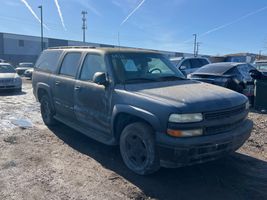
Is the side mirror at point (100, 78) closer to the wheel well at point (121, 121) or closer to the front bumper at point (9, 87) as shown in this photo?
the wheel well at point (121, 121)

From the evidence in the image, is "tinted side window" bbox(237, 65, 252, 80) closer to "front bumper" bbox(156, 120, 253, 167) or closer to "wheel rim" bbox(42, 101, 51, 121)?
"wheel rim" bbox(42, 101, 51, 121)

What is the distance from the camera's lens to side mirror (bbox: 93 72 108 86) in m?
4.73

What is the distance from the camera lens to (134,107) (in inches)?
167

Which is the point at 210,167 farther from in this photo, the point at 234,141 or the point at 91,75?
the point at 91,75

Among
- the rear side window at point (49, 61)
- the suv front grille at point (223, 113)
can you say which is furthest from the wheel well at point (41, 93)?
the suv front grille at point (223, 113)

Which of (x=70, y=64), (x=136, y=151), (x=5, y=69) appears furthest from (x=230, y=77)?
(x=5, y=69)

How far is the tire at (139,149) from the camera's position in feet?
13.6

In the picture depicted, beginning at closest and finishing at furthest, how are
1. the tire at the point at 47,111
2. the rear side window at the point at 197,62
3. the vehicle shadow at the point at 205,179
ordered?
the vehicle shadow at the point at 205,179, the tire at the point at 47,111, the rear side window at the point at 197,62

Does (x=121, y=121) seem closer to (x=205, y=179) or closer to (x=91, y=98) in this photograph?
(x=91, y=98)

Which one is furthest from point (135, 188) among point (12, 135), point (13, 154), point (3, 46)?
point (3, 46)

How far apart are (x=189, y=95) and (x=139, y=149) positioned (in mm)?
1077

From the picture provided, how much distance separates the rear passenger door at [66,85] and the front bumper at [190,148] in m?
2.48

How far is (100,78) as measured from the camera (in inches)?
187

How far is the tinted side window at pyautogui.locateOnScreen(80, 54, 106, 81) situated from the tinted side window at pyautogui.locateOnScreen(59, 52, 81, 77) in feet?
1.07
